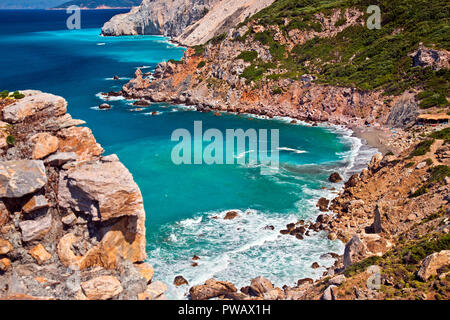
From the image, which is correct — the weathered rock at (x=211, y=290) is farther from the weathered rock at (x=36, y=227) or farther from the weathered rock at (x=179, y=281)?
the weathered rock at (x=36, y=227)

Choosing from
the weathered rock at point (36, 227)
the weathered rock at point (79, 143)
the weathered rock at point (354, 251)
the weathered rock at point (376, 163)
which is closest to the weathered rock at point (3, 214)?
the weathered rock at point (36, 227)

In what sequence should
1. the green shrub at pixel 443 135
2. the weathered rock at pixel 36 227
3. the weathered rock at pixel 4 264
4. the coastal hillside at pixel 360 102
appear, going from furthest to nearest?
the green shrub at pixel 443 135 < the coastal hillside at pixel 360 102 < the weathered rock at pixel 36 227 < the weathered rock at pixel 4 264

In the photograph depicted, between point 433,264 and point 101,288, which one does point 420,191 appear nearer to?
point 433,264

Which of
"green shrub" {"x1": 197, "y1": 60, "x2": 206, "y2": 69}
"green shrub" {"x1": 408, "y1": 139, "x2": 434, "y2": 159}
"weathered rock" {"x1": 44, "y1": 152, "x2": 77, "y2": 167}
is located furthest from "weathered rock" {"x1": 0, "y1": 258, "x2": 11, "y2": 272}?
"green shrub" {"x1": 197, "y1": 60, "x2": 206, "y2": 69}

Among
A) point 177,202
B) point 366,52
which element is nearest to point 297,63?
point 366,52

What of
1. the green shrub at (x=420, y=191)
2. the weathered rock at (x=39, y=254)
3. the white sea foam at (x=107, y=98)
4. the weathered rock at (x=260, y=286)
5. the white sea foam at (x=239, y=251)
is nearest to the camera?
the weathered rock at (x=39, y=254)

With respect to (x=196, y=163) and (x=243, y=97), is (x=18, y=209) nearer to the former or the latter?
(x=196, y=163)

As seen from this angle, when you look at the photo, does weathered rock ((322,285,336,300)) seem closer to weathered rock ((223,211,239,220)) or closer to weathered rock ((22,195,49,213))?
weathered rock ((22,195,49,213))
